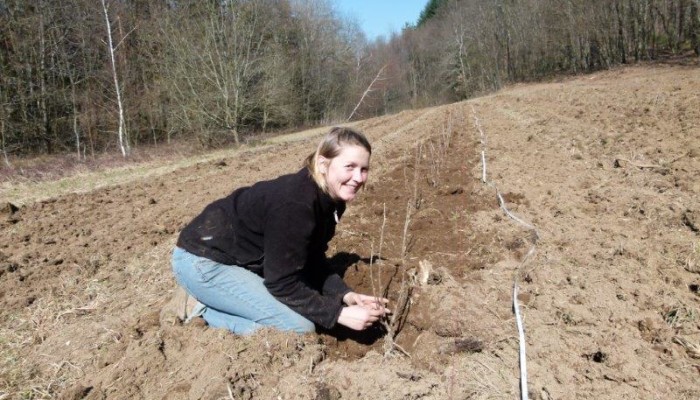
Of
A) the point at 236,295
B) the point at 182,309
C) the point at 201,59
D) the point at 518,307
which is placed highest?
the point at 201,59

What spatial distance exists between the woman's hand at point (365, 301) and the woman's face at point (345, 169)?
61cm

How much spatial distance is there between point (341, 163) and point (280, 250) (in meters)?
0.54

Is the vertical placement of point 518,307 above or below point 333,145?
below

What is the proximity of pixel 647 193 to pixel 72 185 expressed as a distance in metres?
9.99

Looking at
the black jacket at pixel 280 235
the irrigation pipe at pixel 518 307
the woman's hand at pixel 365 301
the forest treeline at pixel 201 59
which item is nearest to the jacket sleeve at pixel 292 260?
the black jacket at pixel 280 235

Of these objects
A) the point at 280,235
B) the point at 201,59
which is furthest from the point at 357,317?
the point at 201,59

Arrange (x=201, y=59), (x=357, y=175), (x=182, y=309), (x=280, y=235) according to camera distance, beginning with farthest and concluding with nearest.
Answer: (x=201, y=59) < (x=182, y=309) < (x=357, y=175) < (x=280, y=235)

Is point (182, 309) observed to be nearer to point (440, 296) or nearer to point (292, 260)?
point (292, 260)

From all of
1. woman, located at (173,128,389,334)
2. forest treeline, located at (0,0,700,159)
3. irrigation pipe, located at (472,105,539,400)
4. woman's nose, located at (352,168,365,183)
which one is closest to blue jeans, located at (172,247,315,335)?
woman, located at (173,128,389,334)

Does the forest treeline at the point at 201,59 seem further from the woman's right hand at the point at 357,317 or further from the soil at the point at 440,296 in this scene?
the woman's right hand at the point at 357,317

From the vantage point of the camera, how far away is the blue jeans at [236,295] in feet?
7.97

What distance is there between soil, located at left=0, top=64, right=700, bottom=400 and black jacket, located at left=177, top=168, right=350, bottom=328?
28cm

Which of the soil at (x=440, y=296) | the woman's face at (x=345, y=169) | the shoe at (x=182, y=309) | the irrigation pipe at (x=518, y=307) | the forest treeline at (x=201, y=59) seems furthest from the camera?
the forest treeline at (x=201, y=59)

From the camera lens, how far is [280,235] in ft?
7.12
